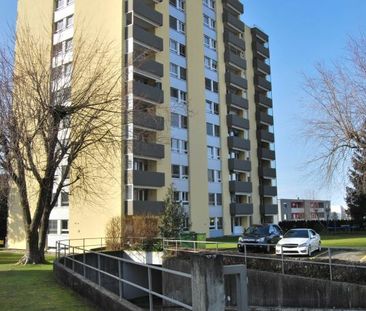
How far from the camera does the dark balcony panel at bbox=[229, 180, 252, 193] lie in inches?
2258

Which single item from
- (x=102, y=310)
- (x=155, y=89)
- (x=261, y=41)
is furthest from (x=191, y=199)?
(x=102, y=310)

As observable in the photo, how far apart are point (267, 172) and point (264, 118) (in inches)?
295

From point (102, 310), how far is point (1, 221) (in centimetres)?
5220

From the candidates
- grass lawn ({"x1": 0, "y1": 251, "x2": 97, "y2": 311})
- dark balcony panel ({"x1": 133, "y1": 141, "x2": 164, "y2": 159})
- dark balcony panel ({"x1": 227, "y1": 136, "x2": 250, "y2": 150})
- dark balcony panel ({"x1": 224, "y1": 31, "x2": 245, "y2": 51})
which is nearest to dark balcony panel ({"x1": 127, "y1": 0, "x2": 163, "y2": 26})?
dark balcony panel ({"x1": 133, "y1": 141, "x2": 164, "y2": 159})

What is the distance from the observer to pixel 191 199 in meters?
50.5

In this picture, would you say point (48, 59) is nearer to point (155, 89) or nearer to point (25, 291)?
point (25, 291)

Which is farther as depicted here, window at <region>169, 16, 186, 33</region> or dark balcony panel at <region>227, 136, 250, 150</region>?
dark balcony panel at <region>227, 136, 250, 150</region>

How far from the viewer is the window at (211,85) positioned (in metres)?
56.4

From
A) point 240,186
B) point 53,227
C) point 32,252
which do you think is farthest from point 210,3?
point 32,252

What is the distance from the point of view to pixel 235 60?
61.7m

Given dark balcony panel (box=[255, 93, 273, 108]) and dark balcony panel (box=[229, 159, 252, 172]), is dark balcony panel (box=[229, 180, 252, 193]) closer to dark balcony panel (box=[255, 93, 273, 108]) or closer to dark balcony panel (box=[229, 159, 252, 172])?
dark balcony panel (box=[229, 159, 252, 172])

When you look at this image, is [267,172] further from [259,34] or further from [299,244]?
[299,244]

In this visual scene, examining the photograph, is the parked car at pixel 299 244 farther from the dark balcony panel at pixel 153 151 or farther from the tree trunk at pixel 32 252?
the dark balcony panel at pixel 153 151

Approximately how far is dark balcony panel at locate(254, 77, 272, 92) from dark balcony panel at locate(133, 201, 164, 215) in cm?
2955
